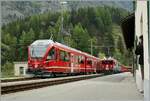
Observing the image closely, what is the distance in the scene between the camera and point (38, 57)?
26453mm

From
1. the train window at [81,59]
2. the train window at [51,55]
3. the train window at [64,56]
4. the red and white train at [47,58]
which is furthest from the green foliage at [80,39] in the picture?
the train window at [51,55]

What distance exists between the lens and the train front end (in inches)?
1031

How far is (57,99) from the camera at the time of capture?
11.2m

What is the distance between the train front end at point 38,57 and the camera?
26.2 meters

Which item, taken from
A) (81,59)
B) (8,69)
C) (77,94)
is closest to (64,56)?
(81,59)

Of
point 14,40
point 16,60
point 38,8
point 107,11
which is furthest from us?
point 38,8

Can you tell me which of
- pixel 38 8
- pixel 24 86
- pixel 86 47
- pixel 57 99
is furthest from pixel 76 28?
pixel 38 8

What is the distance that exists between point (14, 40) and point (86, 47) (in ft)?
55.9

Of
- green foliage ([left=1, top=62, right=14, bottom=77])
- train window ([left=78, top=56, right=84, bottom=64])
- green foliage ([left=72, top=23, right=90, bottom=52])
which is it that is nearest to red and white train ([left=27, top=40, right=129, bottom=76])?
train window ([left=78, top=56, right=84, bottom=64])

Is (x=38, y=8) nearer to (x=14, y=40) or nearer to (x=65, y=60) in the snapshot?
(x=14, y=40)

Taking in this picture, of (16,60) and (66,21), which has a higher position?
(66,21)

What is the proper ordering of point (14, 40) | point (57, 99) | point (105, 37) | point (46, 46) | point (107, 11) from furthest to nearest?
point (105, 37)
point (107, 11)
point (14, 40)
point (46, 46)
point (57, 99)

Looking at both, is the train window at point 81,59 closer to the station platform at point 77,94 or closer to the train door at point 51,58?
the train door at point 51,58

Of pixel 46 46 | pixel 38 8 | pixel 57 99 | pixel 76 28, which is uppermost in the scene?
pixel 38 8
